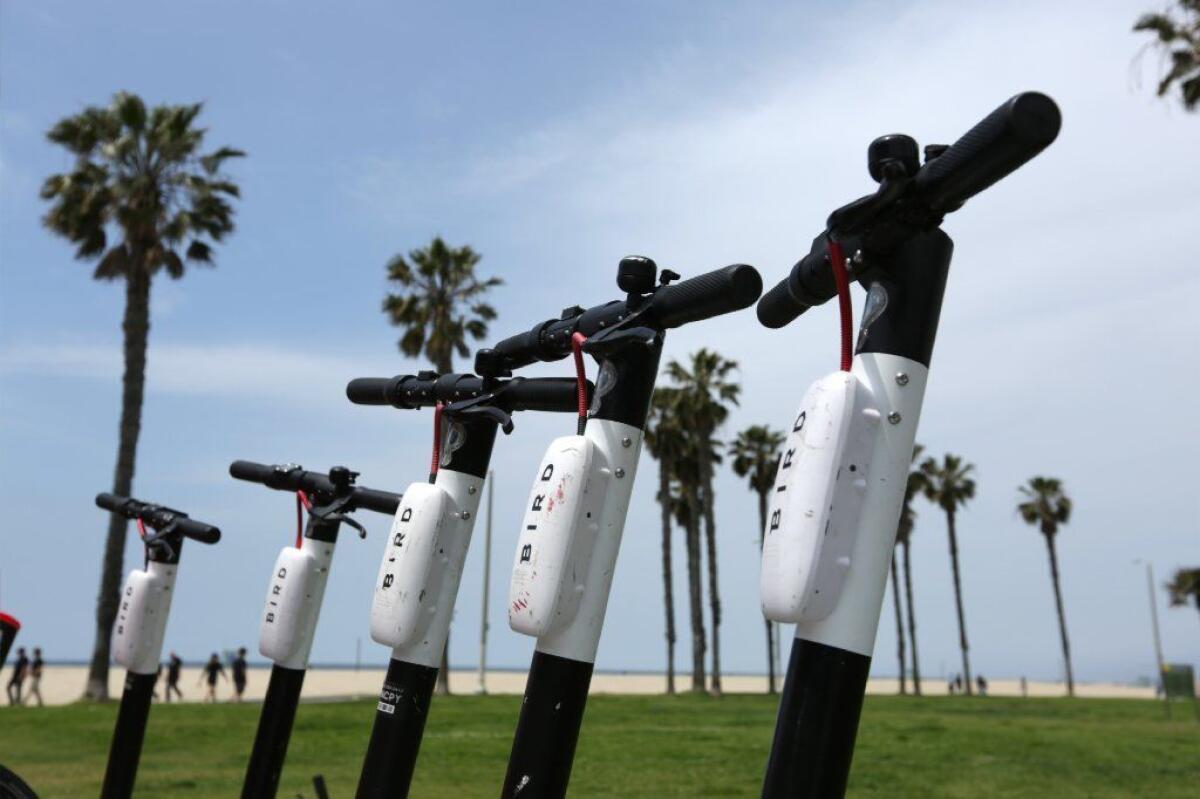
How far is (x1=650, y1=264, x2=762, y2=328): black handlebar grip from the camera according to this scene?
305 centimetres

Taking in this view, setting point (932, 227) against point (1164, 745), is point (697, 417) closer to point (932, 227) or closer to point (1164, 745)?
point (1164, 745)

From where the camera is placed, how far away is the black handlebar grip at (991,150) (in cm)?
219

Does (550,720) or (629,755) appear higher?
(550,720)

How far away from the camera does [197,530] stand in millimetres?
6523

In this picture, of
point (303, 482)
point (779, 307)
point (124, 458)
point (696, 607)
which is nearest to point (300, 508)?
point (303, 482)

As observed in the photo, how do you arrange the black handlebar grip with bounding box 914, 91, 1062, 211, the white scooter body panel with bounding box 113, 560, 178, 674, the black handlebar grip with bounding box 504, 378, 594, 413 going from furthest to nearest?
the white scooter body panel with bounding box 113, 560, 178, 674
the black handlebar grip with bounding box 504, 378, 594, 413
the black handlebar grip with bounding box 914, 91, 1062, 211

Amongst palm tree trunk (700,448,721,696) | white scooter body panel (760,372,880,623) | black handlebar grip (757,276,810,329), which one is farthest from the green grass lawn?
palm tree trunk (700,448,721,696)

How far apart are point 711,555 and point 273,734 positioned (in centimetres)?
4319

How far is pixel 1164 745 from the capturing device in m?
18.1

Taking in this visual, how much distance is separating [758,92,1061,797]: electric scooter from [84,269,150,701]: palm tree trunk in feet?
86.1

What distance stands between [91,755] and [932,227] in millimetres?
15458

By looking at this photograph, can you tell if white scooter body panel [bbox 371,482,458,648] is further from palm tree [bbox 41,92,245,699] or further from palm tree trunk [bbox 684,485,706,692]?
palm tree trunk [bbox 684,485,706,692]

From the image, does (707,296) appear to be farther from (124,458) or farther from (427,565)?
(124,458)

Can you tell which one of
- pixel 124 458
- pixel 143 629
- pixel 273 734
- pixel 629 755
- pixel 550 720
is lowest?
pixel 629 755
